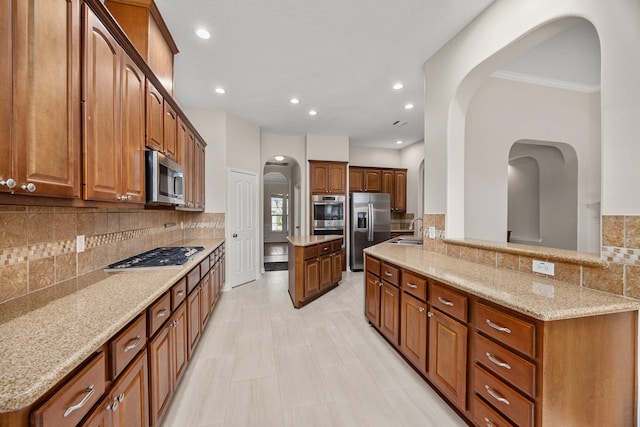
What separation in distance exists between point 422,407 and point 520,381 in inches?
32.6

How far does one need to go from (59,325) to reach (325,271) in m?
3.33

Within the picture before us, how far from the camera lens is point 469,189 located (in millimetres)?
2994

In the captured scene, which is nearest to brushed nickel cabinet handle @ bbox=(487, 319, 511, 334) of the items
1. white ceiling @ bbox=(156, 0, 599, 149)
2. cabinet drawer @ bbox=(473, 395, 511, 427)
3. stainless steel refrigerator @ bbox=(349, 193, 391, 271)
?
cabinet drawer @ bbox=(473, 395, 511, 427)

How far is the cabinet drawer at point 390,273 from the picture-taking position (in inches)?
91.1

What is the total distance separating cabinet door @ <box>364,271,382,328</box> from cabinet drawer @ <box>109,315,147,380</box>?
6.66ft

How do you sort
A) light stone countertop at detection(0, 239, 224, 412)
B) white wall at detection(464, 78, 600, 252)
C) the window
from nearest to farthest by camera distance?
light stone countertop at detection(0, 239, 224, 412)
white wall at detection(464, 78, 600, 252)
the window

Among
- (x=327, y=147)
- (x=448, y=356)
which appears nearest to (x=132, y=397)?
(x=448, y=356)

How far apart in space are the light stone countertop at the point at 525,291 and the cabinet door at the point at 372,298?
2.11ft

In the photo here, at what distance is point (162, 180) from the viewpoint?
217 centimetres

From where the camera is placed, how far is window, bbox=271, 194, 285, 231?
1030 centimetres

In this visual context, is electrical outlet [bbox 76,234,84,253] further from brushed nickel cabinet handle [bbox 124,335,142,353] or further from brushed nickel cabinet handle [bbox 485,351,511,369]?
brushed nickel cabinet handle [bbox 485,351,511,369]

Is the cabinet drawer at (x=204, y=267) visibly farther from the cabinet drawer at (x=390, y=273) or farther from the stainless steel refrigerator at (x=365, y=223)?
the stainless steel refrigerator at (x=365, y=223)

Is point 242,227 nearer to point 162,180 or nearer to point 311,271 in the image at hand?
point 311,271

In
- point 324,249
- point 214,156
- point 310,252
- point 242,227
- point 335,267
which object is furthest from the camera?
point 242,227
